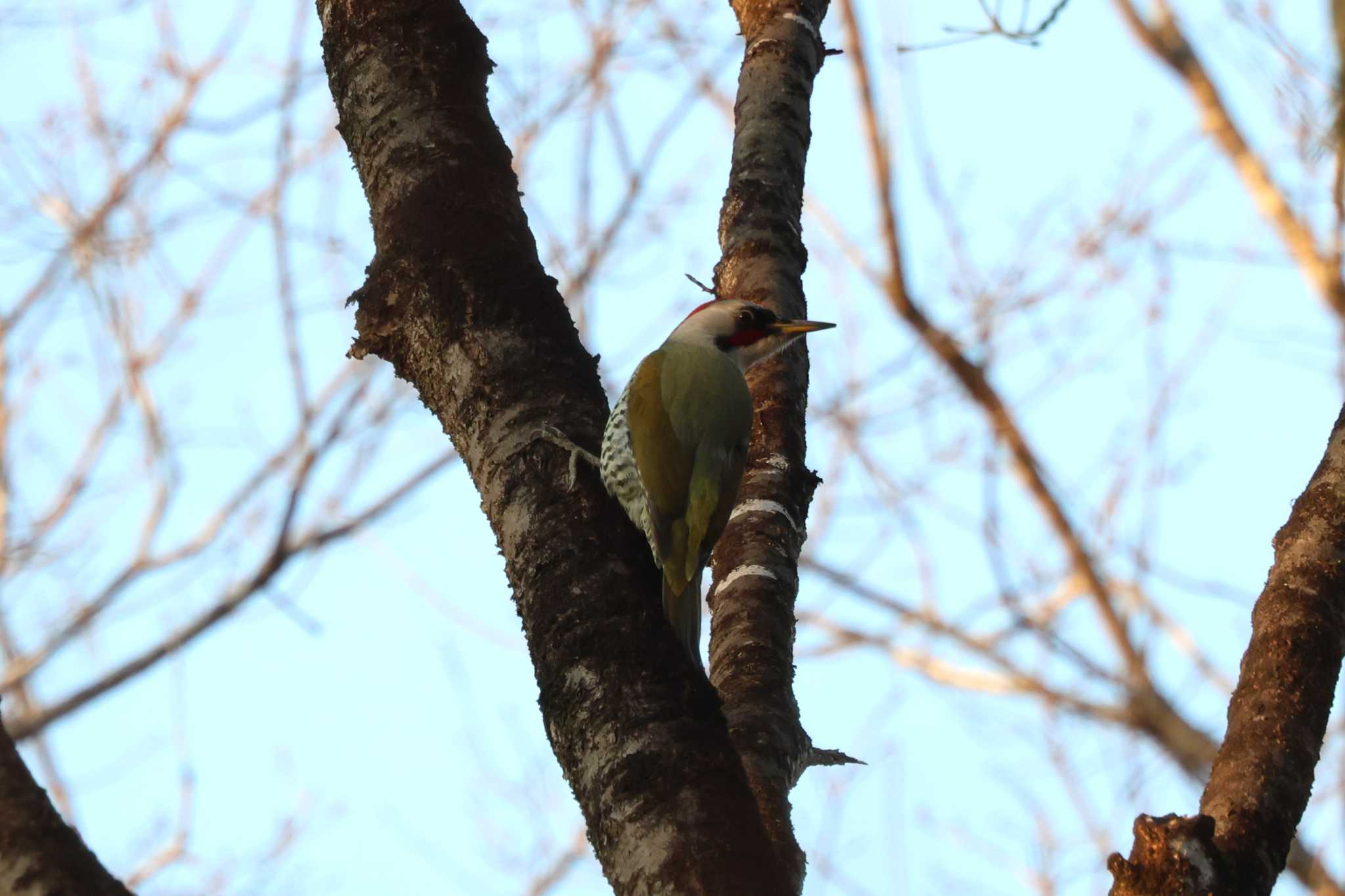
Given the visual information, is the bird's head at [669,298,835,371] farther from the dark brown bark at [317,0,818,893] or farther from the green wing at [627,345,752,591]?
the dark brown bark at [317,0,818,893]

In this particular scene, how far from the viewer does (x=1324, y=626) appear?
240 cm

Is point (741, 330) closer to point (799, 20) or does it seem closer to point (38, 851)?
point (799, 20)

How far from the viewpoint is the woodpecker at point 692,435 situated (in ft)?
10.9

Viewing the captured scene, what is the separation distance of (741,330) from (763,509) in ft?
4.13

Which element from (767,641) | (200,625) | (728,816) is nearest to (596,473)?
(767,641)

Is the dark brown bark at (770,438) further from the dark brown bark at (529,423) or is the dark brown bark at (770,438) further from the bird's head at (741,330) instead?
the dark brown bark at (529,423)

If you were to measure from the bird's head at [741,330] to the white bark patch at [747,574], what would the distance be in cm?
74

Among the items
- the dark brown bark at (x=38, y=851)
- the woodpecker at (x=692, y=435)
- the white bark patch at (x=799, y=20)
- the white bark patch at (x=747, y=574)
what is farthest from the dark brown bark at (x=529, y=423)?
the white bark patch at (x=799, y=20)

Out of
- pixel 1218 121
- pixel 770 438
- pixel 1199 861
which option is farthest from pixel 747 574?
pixel 1218 121

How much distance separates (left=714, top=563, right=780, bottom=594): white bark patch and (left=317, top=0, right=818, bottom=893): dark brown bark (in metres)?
0.48

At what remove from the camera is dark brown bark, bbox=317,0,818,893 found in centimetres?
205

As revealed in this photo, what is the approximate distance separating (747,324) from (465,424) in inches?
66.2

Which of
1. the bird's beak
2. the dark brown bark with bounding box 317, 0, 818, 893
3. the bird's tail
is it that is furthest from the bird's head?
the dark brown bark with bounding box 317, 0, 818, 893

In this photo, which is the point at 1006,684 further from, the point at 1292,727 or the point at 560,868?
the point at 1292,727
